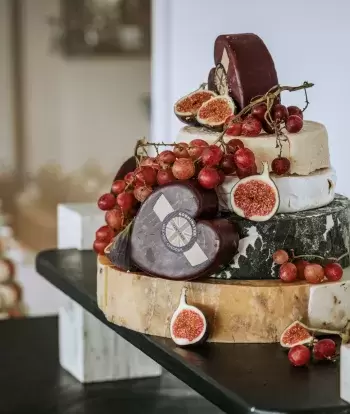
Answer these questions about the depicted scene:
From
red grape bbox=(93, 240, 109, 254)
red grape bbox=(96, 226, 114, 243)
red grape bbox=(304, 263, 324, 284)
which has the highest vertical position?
red grape bbox=(96, 226, 114, 243)

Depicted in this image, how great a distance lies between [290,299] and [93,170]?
8.45 feet

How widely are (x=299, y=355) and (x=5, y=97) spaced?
8.60ft

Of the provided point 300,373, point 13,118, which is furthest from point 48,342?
point 13,118

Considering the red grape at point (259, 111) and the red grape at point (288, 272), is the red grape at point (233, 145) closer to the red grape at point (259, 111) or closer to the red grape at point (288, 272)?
the red grape at point (259, 111)

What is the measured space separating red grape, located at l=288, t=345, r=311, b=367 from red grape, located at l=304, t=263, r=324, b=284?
4.8 inches

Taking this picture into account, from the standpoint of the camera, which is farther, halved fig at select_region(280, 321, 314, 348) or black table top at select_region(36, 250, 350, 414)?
halved fig at select_region(280, 321, 314, 348)

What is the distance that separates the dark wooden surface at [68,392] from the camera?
197 cm

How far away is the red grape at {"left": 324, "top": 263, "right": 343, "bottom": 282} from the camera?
1.50m

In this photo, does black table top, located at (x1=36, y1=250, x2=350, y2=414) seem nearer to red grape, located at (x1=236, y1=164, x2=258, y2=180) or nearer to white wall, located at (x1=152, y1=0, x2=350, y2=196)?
red grape, located at (x1=236, y1=164, x2=258, y2=180)

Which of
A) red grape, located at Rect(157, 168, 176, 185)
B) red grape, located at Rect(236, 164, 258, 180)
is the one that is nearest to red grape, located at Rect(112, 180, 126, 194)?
red grape, located at Rect(157, 168, 176, 185)

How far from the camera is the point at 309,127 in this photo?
1596mm

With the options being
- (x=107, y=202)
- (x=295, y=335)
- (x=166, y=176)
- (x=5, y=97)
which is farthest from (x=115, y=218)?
(x=5, y=97)

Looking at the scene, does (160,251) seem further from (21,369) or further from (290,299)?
(21,369)

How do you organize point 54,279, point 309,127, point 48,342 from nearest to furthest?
point 309,127 → point 54,279 → point 48,342
